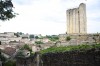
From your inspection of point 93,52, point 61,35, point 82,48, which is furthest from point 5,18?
point 61,35

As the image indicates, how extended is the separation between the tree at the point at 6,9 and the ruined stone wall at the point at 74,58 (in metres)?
4.09

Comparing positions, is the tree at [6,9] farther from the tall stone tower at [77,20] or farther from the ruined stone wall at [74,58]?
the tall stone tower at [77,20]

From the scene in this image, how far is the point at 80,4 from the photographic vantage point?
6594cm

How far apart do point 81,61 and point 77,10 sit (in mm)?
50278

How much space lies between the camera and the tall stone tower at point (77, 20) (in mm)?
66438

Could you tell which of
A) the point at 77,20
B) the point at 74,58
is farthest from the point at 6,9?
the point at 77,20

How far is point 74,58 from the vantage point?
18.7 meters

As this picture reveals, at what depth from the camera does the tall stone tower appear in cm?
6644

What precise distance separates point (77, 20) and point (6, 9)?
46.8m

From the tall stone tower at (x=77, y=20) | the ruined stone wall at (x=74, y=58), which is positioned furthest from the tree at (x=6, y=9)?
the tall stone tower at (x=77, y=20)

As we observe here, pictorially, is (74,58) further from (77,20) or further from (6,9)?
(77,20)

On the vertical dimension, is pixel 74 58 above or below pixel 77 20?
below

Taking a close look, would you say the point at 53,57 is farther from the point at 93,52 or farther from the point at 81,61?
the point at 93,52

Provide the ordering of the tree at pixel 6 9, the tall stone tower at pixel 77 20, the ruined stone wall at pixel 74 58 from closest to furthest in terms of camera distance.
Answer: the ruined stone wall at pixel 74 58
the tree at pixel 6 9
the tall stone tower at pixel 77 20
